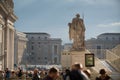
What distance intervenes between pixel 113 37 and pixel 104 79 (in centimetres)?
17958

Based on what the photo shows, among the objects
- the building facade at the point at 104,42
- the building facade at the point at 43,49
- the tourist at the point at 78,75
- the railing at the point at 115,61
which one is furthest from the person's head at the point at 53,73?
the building facade at the point at 43,49

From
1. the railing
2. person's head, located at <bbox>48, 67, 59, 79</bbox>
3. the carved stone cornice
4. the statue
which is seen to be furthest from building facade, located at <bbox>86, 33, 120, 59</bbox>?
person's head, located at <bbox>48, 67, 59, 79</bbox>

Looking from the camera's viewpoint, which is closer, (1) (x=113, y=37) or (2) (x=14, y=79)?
(2) (x=14, y=79)

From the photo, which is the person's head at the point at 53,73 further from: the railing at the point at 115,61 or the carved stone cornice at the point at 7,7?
the carved stone cornice at the point at 7,7

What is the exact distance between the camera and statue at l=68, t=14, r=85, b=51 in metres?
34.1

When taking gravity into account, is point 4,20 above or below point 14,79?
above

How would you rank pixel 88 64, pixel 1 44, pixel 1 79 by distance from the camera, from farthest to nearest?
pixel 1 44
pixel 1 79
pixel 88 64

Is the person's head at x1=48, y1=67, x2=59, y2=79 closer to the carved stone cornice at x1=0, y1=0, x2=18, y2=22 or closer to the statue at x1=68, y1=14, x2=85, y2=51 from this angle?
the statue at x1=68, y1=14, x2=85, y2=51

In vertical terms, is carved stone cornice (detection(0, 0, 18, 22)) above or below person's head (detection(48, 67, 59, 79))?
above

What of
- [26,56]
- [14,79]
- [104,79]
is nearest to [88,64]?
[14,79]

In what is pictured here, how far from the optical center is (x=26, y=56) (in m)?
170

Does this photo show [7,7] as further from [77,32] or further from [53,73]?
[53,73]

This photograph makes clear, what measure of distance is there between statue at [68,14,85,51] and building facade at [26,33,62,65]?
143 meters

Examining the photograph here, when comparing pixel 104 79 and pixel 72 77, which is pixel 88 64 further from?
pixel 72 77
